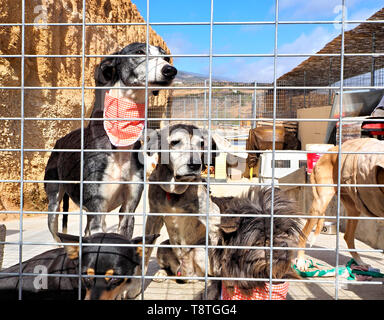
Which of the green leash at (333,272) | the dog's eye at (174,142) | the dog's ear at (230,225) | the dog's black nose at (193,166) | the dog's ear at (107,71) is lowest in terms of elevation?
the green leash at (333,272)

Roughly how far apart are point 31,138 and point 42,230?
306cm

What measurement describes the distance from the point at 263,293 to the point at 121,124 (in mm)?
1269

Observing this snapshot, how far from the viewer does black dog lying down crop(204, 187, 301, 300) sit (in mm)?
1898

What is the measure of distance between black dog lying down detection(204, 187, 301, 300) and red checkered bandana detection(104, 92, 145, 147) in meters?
0.77

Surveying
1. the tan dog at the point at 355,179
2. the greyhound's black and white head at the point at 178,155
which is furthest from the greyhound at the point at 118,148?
the tan dog at the point at 355,179

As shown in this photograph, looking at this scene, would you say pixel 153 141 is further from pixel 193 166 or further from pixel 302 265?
pixel 302 265

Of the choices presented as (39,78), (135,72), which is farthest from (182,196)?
(39,78)

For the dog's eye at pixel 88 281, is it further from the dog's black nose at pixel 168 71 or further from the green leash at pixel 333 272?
the green leash at pixel 333 272

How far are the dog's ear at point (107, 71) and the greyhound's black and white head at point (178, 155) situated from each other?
18.6 inches

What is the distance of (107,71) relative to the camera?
2.34 metres

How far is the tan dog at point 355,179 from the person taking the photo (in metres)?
2.62

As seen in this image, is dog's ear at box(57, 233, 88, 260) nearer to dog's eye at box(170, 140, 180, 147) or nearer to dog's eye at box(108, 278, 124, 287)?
dog's eye at box(108, 278, 124, 287)

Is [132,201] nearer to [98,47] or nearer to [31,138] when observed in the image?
[31,138]
